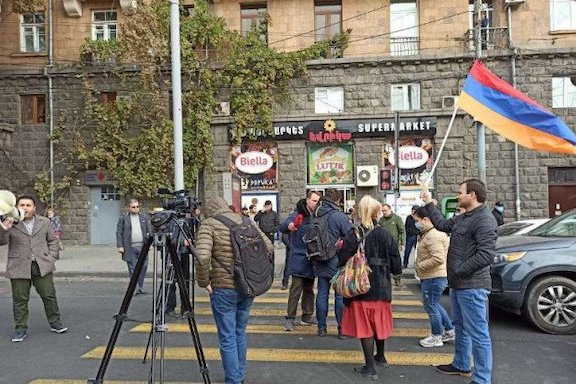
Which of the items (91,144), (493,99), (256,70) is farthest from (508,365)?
(91,144)

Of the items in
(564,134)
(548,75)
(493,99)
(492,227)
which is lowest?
(492,227)

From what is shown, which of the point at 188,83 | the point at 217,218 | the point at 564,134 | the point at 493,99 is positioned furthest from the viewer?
the point at 188,83

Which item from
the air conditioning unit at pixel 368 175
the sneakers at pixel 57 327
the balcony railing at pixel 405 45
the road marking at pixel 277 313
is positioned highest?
the balcony railing at pixel 405 45

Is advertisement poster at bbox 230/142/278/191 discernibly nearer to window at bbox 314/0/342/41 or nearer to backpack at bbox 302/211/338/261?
window at bbox 314/0/342/41

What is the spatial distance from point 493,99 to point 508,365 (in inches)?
163

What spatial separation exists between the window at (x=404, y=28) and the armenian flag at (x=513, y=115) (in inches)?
423

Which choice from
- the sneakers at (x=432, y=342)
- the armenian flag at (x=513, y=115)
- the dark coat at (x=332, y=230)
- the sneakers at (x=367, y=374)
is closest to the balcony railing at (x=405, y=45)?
the armenian flag at (x=513, y=115)

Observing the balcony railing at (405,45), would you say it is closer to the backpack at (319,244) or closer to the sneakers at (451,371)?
the backpack at (319,244)

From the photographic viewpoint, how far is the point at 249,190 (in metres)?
19.1

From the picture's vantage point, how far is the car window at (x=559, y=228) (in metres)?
7.07

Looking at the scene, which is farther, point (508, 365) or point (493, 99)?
point (493, 99)

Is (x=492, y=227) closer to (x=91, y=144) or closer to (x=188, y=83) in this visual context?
(x=188, y=83)

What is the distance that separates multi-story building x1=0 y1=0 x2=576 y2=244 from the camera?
17891mm

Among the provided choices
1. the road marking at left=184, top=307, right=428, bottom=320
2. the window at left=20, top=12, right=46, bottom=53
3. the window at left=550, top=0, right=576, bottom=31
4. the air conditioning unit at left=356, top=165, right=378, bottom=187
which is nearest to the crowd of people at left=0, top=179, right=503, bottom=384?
the road marking at left=184, top=307, right=428, bottom=320
